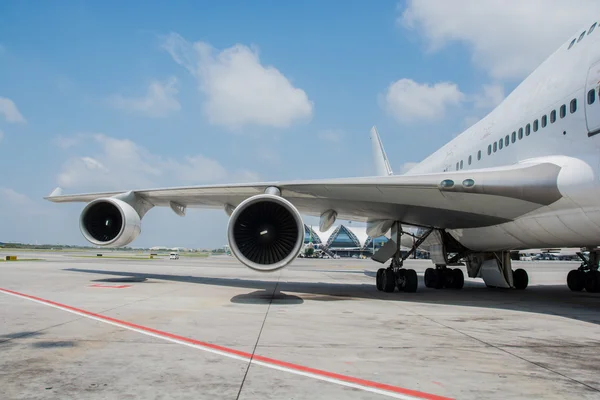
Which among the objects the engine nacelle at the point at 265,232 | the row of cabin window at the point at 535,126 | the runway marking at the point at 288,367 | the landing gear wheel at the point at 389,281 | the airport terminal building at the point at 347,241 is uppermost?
the airport terminal building at the point at 347,241

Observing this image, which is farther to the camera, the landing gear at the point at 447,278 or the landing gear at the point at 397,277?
the landing gear at the point at 447,278

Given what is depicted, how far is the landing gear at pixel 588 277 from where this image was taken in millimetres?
14721

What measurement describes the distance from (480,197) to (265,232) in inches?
169

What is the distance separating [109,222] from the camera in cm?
1391

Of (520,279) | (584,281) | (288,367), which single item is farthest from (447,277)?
→ (288,367)

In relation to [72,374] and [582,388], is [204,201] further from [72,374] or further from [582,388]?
[582,388]

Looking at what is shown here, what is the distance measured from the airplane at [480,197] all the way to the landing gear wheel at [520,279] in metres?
0.91

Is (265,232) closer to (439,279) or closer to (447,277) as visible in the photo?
(439,279)

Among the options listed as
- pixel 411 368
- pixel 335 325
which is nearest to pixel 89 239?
pixel 335 325

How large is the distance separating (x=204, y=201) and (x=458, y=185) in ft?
24.0

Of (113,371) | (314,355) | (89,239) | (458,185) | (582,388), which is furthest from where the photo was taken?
(89,239)

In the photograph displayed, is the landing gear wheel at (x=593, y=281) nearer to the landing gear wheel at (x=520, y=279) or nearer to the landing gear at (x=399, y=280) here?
the landing gear wheel at (x=520, y=279)

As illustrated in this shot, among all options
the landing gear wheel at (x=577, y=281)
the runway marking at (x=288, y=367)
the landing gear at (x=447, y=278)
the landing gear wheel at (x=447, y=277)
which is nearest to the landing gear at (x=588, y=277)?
the landing gear wheel at (x=577, y=281)

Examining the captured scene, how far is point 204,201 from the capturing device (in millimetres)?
13781
